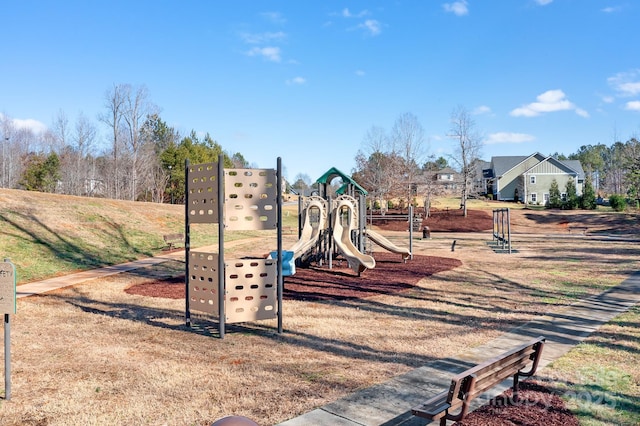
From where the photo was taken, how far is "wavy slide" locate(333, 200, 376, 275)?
1359 centimetres

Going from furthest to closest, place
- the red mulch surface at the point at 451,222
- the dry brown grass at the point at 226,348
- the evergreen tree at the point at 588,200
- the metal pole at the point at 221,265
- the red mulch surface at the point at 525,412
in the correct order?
1. the evergreen tree at the point at 588,200
2. the red mulch surface at the point at 451,222
3. the metal pole at the point at 221,265
4. the dry brown grass at the point at 226,348
5. the red mulch surface at the point at 525,412

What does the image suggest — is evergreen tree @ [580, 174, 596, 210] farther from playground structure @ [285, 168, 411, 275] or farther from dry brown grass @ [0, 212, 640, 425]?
dry brown grass @ [0, 212, 640, 425]

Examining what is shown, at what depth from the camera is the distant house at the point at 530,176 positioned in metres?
61.7

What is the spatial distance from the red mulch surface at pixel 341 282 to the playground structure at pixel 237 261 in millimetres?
2963

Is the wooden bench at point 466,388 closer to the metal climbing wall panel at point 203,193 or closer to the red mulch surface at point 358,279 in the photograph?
the metal climbing wall panel at point 203,193

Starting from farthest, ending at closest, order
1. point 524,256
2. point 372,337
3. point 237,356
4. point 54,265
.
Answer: point 524,256 → point 54,265 → point 372,337 → point 237,356

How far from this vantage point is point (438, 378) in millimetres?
5590

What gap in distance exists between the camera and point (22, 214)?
65.5ft

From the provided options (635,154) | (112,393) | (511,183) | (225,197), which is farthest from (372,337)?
(511,183)

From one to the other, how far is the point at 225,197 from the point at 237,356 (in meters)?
2.69

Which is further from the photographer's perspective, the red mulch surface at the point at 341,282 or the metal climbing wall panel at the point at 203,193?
the red mulch surface at the point at 341,282

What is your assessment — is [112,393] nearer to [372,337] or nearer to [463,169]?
[372,337]

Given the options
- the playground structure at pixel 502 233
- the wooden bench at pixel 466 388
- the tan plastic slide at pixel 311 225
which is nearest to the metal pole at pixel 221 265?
the wooden bench at pixel 466 388

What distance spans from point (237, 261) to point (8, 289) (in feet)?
11.7
